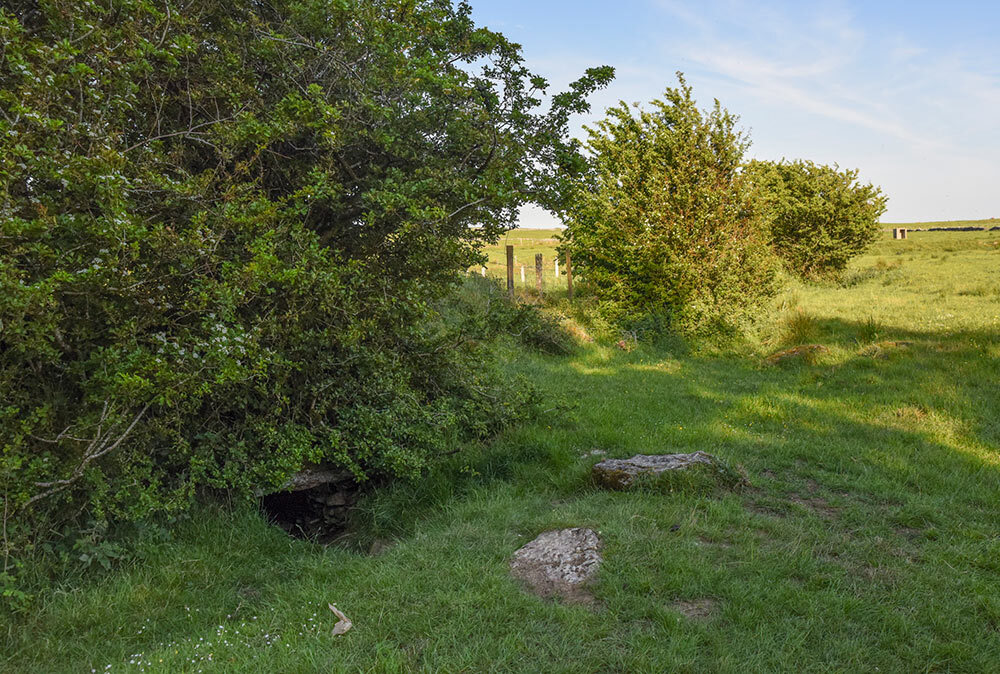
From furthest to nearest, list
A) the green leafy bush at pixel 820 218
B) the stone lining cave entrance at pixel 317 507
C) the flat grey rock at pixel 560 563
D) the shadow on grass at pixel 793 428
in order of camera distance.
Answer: the green leafy bush at pixel 820 218 < the stone lining cave entrance at pixel 317 507 < the shadow on grass at pixel 793 428 < the flat grey rock at pixel 560 563

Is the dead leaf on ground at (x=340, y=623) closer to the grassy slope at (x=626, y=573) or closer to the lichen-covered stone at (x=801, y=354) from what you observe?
the grassy slope at (x=626, y=573)

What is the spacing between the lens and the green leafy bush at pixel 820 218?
27484 millimetres

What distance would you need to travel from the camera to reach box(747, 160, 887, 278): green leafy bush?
27.5m

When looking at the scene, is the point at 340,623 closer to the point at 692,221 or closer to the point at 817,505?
the point at 817,505

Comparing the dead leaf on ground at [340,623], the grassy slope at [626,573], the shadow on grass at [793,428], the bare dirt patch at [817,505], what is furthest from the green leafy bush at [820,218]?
the dead leaf on ground at [340,623]

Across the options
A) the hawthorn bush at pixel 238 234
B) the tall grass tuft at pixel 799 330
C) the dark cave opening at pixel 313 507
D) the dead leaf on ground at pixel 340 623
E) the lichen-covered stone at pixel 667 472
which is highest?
the hawthorn bush at pixel 238 234

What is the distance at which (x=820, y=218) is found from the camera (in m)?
27.4

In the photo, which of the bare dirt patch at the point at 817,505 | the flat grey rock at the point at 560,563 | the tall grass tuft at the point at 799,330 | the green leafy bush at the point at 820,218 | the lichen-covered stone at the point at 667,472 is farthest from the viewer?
the green leafy bush at the point at 820,218

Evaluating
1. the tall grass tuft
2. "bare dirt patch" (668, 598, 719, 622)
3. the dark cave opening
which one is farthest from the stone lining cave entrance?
the tall grass tuft

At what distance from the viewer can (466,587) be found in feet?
14.0

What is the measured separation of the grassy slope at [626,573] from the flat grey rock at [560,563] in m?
0.13

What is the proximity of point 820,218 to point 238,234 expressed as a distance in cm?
2845

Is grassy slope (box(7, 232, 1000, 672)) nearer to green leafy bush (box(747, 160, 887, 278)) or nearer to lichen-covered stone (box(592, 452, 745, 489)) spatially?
lichen-covered stone (box(592, 452, 745, 489))

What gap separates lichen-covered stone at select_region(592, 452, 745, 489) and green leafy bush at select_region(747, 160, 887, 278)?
24.1 metres
